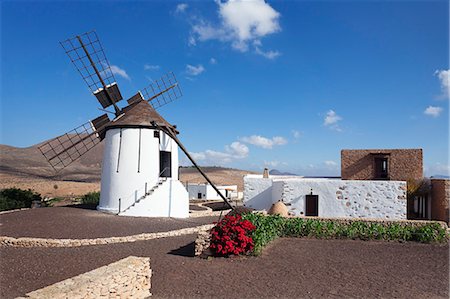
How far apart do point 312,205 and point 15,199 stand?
17555 mm

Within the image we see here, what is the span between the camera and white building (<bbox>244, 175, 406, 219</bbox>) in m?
17.9

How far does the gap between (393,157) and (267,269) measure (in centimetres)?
1497

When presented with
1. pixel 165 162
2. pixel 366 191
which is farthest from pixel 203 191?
pixel 366 191

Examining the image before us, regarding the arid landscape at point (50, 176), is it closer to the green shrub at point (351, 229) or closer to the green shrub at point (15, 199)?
the green shrub at point (15, 199)

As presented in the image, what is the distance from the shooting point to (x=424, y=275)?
8477 mm

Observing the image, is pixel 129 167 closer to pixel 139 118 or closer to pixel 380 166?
pixel 139 118

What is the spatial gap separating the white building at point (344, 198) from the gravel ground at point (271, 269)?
641 cm

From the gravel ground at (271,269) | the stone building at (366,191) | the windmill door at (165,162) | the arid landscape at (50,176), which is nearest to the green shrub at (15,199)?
the windmill door at (165,162)

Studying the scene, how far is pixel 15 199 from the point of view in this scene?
22031 mm

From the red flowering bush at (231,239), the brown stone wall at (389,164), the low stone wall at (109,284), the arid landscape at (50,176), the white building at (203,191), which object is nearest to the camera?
the low stone wall at (109,284)

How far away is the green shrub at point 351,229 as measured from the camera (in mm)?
11977

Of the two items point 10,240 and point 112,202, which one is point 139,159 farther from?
point 10,240

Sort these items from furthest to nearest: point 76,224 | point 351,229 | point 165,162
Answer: point 165,162 < point 76,224 < point 351,229

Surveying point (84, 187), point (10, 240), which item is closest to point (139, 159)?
point (10, 240)
